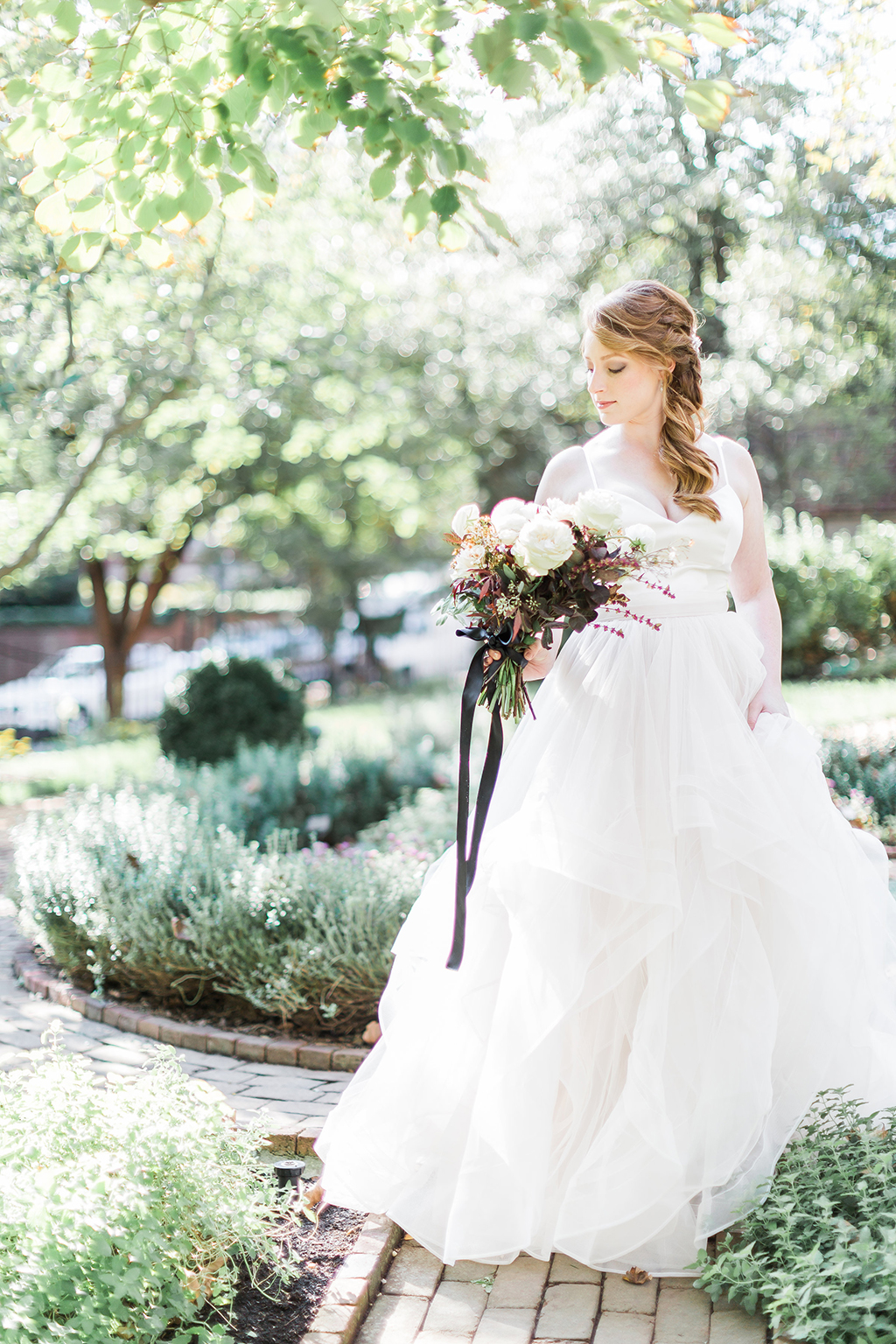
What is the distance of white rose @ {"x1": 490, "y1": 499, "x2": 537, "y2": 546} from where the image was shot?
108 inches

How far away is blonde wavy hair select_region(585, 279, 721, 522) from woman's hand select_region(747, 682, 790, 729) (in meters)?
0.53

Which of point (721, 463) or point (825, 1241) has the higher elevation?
point (721, 463)

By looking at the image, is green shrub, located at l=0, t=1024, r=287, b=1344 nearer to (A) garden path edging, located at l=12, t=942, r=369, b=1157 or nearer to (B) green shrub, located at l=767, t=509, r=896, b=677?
(A) garden path edging, located at l=12, t=942, r=369, b=1157

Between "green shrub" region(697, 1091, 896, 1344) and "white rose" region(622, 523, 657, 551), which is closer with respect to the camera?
"green shrub" region(697, 1091, 896, 1344)

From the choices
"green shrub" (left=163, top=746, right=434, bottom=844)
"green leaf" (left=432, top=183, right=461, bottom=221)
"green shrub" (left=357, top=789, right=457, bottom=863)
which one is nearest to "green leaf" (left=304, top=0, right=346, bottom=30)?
"green leaf" (left=432, top=183, right=461, bottom=221)

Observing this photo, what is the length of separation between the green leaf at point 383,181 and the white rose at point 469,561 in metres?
1.13

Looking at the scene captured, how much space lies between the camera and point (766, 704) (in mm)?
3158

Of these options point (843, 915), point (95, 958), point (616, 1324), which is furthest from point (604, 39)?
point (95, 958)

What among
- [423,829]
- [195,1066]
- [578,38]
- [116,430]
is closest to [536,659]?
[578,38]

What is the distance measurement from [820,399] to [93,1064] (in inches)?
425

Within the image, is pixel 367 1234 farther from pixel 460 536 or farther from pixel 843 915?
pixel 460 536

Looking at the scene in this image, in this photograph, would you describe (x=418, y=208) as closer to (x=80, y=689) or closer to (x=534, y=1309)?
(x=534, y=1309)

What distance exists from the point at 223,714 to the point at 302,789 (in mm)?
1873

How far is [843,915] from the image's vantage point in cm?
287
